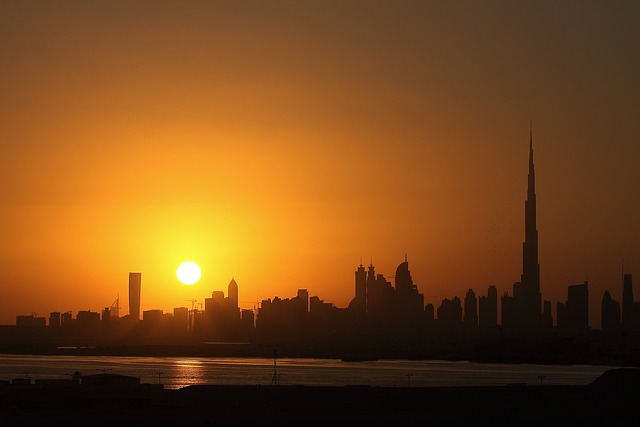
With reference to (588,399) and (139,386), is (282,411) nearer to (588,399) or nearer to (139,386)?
(588,399)

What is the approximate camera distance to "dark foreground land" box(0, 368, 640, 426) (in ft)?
165

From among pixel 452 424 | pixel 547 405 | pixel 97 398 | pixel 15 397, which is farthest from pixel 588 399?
pixel 15 397

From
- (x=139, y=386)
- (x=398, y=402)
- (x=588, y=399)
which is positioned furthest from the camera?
(x=139, y=386)

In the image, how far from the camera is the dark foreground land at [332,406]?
5016 centimetres

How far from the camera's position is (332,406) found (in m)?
60.4

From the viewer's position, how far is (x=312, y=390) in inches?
2849

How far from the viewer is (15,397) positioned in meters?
65.5

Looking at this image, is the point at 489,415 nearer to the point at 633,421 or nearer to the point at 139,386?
the point at 633,421

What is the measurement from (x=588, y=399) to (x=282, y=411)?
61.2ft

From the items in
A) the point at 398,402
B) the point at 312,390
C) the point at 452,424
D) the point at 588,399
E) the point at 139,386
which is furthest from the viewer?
the point at 139,386

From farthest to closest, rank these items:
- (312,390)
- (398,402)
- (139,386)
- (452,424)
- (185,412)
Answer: (139,386) → (312,390) → (398,402) → (185,412) → (452,424)

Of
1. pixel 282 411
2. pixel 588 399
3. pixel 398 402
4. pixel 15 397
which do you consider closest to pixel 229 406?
pixel 282 411

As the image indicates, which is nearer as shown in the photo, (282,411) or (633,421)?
(633,421)

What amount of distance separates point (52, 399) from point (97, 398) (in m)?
3.14
